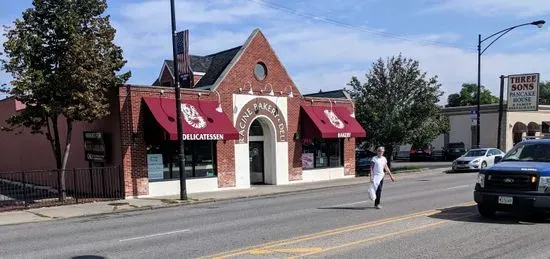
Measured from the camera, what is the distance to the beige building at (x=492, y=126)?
49.7 metres

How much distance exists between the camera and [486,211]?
1163 centimetres

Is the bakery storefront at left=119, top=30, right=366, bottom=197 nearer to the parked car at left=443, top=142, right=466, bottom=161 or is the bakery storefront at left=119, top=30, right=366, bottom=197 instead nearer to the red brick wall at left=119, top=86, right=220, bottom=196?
the red brick wall at left=119, top=86, right=220, bottom=196

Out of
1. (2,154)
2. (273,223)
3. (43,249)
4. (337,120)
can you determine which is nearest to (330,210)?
(273,223)

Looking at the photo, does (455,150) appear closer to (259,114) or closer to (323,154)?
(323,154)

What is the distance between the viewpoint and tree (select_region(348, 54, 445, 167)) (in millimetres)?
32156

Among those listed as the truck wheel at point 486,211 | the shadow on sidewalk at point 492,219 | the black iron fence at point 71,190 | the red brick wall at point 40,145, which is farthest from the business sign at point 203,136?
the truck wheel at point 486,211

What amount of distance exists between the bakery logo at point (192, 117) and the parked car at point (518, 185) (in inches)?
497

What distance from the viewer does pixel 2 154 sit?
1287 inches

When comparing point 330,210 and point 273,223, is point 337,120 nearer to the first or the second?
point 330,210

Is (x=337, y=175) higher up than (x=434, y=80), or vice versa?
(x=434, y=80)

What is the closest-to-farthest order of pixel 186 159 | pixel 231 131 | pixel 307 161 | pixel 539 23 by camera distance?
1. pixel 186 159
2. pixel 231 131
3. pixel 307 161
4. pixel 539 23

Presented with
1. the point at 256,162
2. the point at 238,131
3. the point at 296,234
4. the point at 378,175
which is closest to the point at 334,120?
the point at 256,162

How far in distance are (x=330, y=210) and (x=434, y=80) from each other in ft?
68.1

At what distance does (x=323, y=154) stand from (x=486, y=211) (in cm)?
1712
